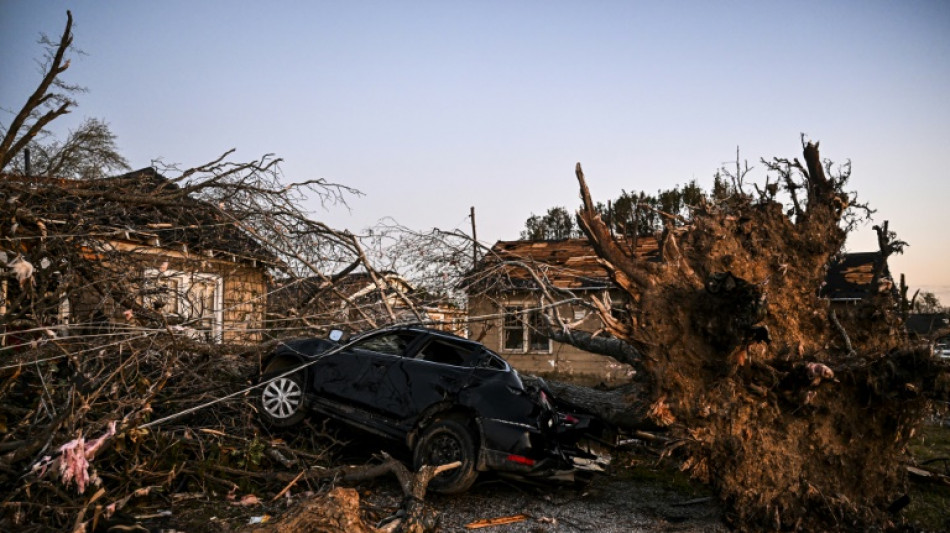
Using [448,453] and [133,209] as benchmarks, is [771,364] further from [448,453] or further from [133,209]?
[133,209]

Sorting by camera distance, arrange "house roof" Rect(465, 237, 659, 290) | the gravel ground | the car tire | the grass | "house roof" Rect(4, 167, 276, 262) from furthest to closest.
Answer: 1. "house roof" Rect(465, 237, 659, 290)
2. "house roof" Rect(4, 167, 276, 262)
3. the car tire
4. the grass
5. the gravel ground

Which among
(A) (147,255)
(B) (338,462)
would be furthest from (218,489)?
(A) (147,255)

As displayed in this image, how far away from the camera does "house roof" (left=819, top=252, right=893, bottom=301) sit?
17031 millimetres

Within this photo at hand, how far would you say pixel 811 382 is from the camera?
662cm

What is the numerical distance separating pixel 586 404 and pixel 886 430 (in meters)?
3.94

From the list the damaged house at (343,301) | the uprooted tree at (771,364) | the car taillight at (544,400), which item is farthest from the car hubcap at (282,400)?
the uprooted tree at (771,364)

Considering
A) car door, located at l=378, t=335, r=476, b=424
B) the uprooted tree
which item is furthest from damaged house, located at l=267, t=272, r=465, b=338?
the uprooted tree

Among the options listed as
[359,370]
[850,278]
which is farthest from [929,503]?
[850,278]

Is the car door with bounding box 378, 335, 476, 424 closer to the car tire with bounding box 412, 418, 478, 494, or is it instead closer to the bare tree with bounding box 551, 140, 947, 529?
the car tire with bounding box 412, 418, 478, 494

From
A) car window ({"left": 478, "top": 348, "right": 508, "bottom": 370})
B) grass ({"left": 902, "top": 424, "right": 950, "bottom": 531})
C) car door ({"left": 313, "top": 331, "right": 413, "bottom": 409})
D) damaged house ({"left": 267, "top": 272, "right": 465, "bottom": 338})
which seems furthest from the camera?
damaged house ({"left": 267, "top": 272, "right": 465, "bottom": 338})

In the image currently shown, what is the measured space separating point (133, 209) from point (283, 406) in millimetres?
2823

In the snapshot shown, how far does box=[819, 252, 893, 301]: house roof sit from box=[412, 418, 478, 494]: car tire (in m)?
12.6

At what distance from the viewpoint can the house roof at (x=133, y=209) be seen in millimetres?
7238

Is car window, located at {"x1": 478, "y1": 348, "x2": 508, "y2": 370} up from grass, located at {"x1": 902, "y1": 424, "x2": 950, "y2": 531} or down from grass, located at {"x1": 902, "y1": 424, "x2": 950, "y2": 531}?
up
